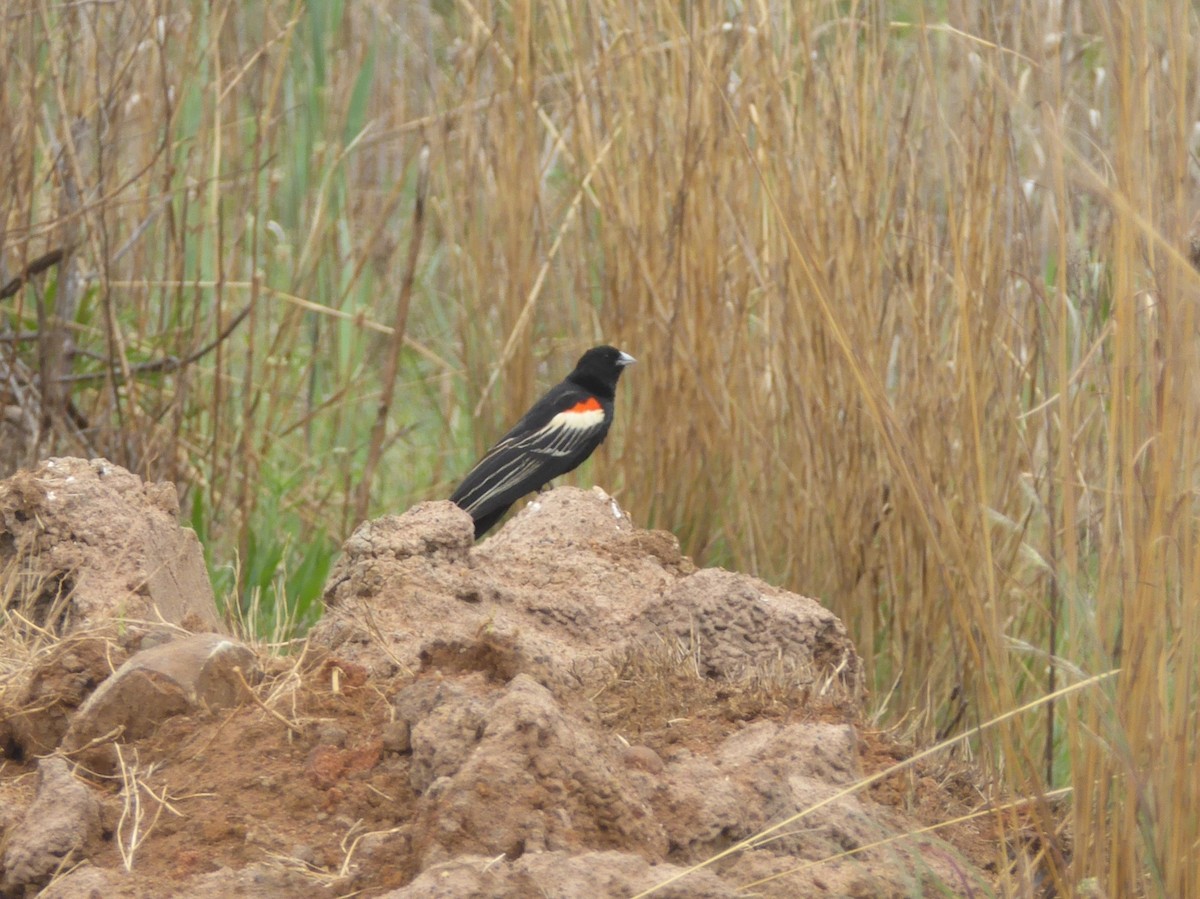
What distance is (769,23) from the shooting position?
4.03 m

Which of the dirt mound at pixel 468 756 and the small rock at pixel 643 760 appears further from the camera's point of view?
the small rock at pixel 643 760

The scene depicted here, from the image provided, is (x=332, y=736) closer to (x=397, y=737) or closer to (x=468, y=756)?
(x=397, y=737)

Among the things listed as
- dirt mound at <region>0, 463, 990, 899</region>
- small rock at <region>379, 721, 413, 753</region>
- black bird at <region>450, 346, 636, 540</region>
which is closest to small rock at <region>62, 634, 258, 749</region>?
dirt mound at <region>0, 463, 990, 899</region>

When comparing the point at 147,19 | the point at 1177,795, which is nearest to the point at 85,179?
the point at 147,19

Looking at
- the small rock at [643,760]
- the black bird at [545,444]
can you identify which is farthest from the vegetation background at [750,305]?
the small rock at [643,760]

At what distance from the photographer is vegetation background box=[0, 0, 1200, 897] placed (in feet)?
8.29

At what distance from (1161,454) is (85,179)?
11.9 ft

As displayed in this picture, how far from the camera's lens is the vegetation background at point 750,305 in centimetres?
253

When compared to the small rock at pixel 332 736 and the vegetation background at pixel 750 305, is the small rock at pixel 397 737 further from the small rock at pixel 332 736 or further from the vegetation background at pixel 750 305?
the vegetation background at pixel 750 305

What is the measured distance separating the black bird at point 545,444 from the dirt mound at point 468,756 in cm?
181

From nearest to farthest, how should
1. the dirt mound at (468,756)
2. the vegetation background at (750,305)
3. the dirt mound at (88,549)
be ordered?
the dirt mound at (468,756) → the vegetation background at (750,305) → the dirt mound at (88,549)

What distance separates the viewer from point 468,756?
2.07 m

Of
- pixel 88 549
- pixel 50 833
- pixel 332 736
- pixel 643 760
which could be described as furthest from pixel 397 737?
pixel 88 549

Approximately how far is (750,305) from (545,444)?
0.78m
